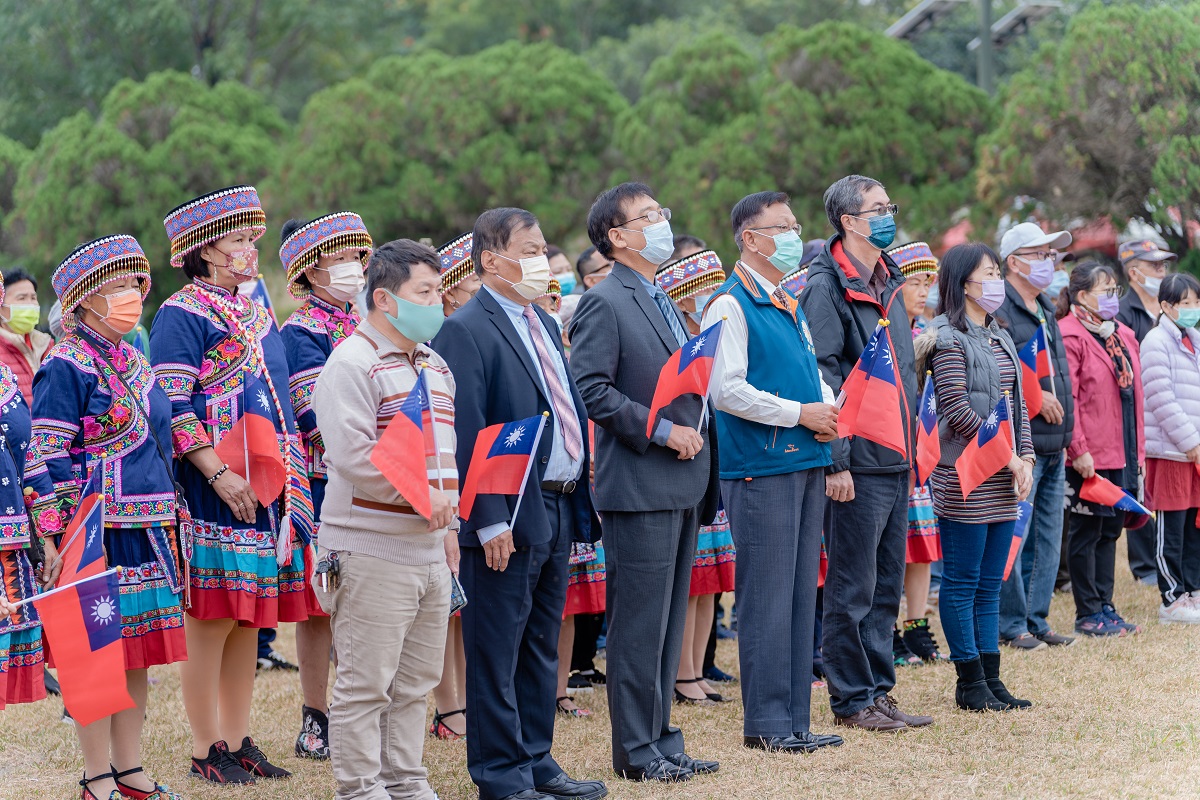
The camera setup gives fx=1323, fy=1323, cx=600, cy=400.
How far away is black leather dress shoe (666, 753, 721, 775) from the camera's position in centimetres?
503

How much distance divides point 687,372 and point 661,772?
1504mm

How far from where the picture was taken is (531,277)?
473cm

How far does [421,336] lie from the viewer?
172 inches

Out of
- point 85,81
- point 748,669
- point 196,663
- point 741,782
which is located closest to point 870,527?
point 748,669

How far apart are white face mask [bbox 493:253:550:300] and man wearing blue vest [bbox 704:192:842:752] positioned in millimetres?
844

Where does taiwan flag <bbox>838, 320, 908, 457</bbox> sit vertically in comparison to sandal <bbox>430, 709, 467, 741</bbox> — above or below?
above

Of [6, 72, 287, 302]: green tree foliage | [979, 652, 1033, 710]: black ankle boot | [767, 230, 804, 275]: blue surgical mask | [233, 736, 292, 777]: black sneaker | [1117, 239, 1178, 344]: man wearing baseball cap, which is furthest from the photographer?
[6, 72, 287, 302]: green tree foliage

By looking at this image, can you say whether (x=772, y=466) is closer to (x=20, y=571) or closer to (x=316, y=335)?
(x=316, y=335)

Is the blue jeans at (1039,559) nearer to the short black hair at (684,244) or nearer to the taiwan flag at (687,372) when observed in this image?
the short black hair at (684,244)

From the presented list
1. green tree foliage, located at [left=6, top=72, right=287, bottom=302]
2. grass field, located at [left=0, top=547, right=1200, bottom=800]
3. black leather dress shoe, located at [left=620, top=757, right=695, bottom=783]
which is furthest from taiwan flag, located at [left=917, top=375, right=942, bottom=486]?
green tree foliage, located at [left=6, top=72, right=287, bottom=302]

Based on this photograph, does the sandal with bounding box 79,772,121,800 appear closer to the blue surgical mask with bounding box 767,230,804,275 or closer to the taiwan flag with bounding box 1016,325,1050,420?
the blue surgical mask with bounding box 767,230,804,275

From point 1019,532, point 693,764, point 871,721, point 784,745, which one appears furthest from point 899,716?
point 1019,532

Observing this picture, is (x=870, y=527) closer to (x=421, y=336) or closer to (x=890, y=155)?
(x=421, y=336)

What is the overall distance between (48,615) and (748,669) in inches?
105
